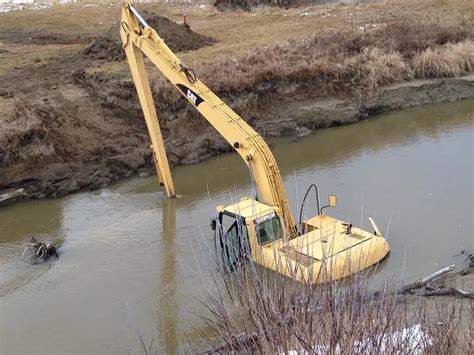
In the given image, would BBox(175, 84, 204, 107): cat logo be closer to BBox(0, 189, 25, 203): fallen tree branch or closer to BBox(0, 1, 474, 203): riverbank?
BBox(0, 1, 474, 203): riverbank

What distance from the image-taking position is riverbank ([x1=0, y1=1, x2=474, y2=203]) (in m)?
18.3

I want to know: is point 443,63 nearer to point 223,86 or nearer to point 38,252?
point 223,86

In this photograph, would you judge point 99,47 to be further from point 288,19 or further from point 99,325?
point 99,325

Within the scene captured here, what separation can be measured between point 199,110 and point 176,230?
285 cm

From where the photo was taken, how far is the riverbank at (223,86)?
60.0 ft

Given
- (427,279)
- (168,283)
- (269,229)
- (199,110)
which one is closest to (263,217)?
(269,229)

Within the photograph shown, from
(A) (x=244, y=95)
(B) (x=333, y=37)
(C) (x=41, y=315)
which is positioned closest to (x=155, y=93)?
(A) (x=244, y=95)

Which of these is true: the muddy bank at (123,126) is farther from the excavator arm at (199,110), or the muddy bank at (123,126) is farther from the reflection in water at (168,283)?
the reflection in water at (168,283)

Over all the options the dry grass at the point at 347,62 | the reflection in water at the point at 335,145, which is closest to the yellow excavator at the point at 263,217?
the reflection in water at the point at 335,145

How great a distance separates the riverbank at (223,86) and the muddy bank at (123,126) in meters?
0.04

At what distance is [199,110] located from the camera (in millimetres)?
13672

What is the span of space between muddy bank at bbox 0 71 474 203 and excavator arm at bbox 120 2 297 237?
2932mm

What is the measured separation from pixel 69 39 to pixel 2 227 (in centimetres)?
1695

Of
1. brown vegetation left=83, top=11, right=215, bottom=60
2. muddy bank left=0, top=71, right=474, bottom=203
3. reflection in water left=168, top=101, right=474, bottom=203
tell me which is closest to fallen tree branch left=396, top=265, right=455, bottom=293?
reflection in water left=168, top=101, right=474, bottom=203
